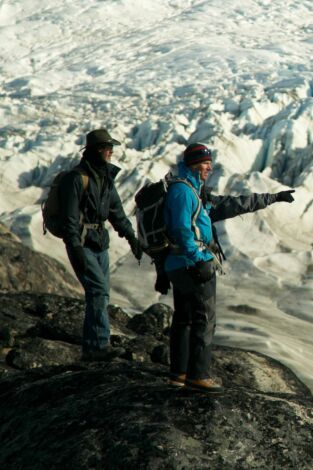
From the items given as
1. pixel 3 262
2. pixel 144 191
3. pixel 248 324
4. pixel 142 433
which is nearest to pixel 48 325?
pixel 144 191

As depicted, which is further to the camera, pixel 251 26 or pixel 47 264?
pixel 251 26

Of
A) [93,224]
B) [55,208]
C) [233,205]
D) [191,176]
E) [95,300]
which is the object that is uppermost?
[191,176]

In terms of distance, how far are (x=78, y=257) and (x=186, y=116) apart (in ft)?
92.5

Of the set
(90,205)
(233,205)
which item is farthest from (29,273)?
(233,205)

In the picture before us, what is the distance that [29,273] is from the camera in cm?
1689

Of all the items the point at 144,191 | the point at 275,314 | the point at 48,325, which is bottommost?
the point at 275,314

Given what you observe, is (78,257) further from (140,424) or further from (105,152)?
(140,424)

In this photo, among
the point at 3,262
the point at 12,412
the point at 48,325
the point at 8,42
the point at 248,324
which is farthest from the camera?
the point at 8,42

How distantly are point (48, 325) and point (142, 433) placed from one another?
5050 mm

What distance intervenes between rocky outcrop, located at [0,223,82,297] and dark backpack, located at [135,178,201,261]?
10.3m

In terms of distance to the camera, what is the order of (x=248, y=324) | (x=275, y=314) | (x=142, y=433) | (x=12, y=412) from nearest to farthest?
(x=142, y=433)
(x=12, y=412)
(x=248, y=324)
(x=275, y=314)

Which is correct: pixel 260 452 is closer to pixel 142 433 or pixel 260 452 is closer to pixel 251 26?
pixel 142 433

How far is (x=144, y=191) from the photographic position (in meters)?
5.69

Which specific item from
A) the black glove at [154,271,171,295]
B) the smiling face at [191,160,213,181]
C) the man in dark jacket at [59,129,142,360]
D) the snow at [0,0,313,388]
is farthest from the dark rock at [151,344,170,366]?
the snow at [0,0,313,388]
